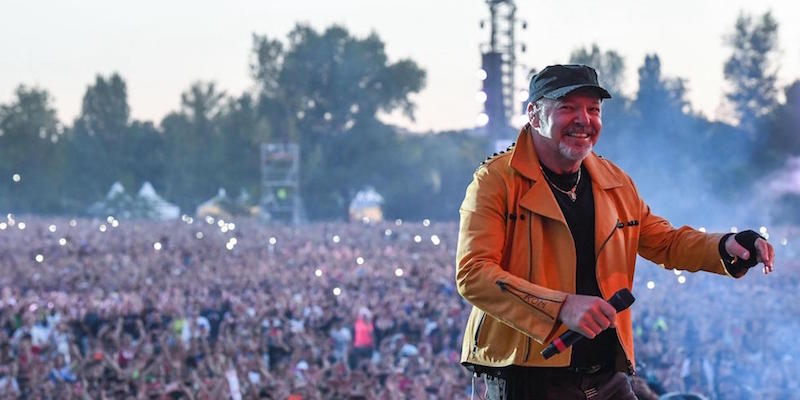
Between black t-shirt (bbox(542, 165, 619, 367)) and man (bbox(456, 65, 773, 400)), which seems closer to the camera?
man (bbox(456, 65, 773, 400))

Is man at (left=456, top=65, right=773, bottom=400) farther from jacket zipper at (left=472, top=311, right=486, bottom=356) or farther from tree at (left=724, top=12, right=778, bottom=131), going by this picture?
tree at (left=724, top=12, right=778, bottom=131)

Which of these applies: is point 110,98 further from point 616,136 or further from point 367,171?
point 616,136

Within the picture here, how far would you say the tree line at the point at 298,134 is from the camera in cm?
5659

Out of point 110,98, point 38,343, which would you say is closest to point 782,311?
point 38,343

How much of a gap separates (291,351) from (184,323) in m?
1.87

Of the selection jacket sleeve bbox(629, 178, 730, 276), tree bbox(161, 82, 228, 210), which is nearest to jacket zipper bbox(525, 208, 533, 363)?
jacket sleeve bbox(629, 178, 730, 276)

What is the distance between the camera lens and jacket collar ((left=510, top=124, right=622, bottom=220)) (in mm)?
2721

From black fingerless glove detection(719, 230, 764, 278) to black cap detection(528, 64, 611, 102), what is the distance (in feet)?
1.56

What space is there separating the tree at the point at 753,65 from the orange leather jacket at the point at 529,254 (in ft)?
159

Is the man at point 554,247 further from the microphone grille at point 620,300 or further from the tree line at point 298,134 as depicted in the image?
the tree line at point 298,134

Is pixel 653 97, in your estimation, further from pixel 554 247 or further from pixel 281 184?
pixel 554 247

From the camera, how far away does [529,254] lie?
2715mm

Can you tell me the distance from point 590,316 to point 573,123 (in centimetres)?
52

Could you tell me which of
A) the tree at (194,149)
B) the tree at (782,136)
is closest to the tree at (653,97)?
the tree at (782,136)
